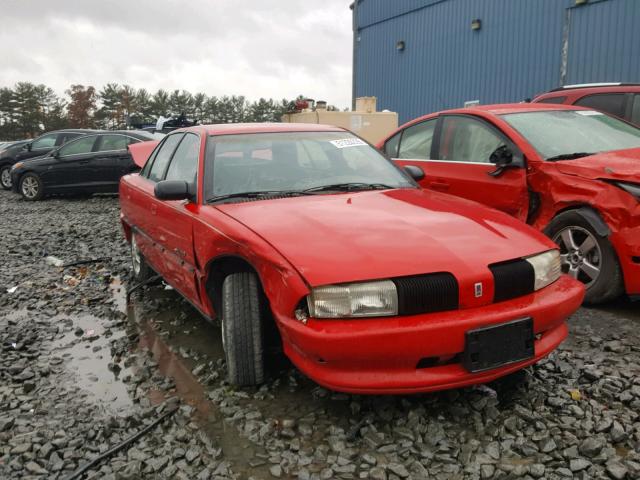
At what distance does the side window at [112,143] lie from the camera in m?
12.2

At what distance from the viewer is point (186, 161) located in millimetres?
3951

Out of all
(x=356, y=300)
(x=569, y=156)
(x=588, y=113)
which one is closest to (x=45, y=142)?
(x=588, y=113)

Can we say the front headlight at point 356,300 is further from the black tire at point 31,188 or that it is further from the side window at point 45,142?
the side window at point 45,142

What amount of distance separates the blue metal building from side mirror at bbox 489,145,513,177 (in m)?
9.49

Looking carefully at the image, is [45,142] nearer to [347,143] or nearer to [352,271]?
[347,143]

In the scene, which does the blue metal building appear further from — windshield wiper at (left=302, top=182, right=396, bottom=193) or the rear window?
windshield wiper at (left=302, top=182, right=396, bottom=193)

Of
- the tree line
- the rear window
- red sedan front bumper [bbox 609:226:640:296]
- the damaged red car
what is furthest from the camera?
the tree line

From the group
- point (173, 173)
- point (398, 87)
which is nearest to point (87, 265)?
point (173, 173)

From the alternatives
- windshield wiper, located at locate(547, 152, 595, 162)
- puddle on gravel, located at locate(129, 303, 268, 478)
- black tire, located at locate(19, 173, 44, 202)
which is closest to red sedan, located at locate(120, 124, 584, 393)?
puddle on gravel, located at locate(129, 303, 268, 478)

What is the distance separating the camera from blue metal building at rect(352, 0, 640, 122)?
1260cm

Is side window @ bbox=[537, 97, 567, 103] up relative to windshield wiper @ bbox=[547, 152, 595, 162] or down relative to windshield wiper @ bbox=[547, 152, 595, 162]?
up

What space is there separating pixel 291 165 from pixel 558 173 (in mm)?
1999

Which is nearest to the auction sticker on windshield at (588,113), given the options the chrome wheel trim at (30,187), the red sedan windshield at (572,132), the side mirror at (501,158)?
the red sedan windshield at (572,132)

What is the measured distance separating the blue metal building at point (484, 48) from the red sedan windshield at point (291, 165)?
10.7 meters
